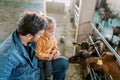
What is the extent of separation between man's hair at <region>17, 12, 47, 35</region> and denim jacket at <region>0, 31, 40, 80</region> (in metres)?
0.09

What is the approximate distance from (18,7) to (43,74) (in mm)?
1377

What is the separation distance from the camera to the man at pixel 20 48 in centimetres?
145

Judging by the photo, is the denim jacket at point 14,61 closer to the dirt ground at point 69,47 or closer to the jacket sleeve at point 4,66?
the jacket sleeve at point 4,66

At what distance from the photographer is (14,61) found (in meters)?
1.50

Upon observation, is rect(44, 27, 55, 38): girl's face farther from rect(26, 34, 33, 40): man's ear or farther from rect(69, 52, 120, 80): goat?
rect(69, 52, 120, 80): goat

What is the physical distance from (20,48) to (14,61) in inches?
4.7

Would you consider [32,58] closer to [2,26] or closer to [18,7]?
[2,26]

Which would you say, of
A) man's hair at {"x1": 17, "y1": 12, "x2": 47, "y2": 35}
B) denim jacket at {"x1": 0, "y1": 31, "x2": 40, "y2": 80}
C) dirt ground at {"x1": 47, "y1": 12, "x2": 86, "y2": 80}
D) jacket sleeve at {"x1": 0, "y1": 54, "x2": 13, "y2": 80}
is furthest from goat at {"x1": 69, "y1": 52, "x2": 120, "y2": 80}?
jacket sleeve at {"x1": 0, "y1": 54, "x2": 13, "y2": 80}

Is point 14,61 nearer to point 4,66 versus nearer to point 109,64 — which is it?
point 4,66

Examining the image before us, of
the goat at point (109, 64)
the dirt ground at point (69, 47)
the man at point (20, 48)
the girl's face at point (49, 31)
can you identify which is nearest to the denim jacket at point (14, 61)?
the man at point (20, 48)

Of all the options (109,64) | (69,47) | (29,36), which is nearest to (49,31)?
(29,36)

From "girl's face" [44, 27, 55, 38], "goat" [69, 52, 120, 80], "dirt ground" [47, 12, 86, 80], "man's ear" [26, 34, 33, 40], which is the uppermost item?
"man's ear" [26, 34, 33, 40]

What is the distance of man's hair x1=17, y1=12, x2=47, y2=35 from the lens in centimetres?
150

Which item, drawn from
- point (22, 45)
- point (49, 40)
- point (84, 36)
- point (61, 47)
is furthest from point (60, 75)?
point (61, 47)
